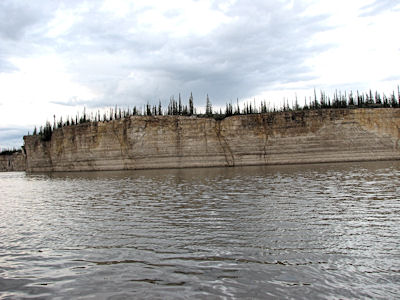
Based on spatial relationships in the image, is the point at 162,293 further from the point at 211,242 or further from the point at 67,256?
the point at 67,256

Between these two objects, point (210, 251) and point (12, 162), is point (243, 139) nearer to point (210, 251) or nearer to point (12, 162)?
point (210, 251)

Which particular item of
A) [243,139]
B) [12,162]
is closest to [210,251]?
[243,139]

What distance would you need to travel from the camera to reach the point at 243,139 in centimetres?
3575

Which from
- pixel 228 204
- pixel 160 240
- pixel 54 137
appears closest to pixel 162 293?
pixel 160 240

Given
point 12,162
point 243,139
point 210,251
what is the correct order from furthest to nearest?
point 12,162
point 243,139
point 210,251

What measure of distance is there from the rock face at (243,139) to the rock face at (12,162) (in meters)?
53.8

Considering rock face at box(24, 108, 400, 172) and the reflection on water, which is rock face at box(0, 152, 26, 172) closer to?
rock face at box(24, 108, 400, 172)

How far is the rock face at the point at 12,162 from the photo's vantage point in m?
83.6

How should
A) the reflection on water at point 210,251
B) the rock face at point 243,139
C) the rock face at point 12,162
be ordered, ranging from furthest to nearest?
the rock face at point 12,162 → the rock face at point 243,139 → the reflection on water at point 210,251

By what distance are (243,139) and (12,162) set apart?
75.7 m

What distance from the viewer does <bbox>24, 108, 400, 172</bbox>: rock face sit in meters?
33.8

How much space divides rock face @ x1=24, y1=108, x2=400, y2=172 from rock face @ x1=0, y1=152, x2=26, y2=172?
53775mm

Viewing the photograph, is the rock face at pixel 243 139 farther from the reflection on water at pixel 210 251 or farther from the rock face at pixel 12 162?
the rock face at pixel 12 162

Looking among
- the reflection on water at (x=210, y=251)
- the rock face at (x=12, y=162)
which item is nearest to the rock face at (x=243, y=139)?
the reflection on water at (x=210, y=251)
